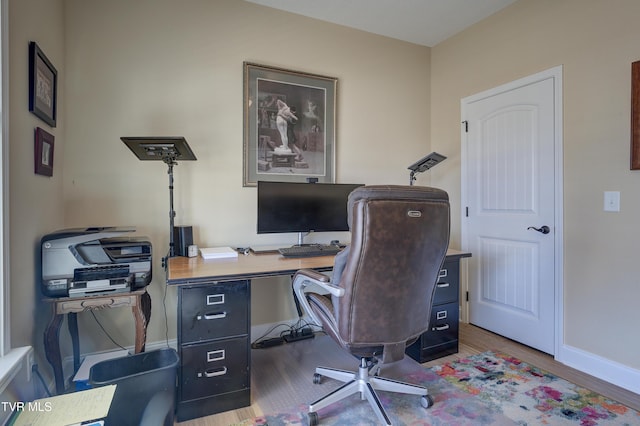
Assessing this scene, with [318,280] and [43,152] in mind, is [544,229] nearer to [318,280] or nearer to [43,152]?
[318,280]

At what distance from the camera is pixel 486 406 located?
1.82m

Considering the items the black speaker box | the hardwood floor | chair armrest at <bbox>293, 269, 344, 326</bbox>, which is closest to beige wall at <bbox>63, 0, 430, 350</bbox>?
the black speaker box

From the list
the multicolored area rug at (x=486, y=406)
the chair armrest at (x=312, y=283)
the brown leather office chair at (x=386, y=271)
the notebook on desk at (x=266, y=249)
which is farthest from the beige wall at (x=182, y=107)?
the brown leather office chair at (x=386, y=271)

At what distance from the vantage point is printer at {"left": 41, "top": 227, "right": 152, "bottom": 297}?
1.62m

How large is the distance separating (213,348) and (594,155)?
8.50ft

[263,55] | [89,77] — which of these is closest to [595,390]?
[263,55]

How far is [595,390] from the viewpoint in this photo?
197 cm

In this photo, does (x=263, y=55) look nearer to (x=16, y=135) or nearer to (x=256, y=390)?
(x=16, y=135)

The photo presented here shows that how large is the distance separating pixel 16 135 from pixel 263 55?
174 cm

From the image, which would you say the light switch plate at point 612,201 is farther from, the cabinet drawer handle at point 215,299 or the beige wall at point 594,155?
the cabinet drawer handle at point 215,299

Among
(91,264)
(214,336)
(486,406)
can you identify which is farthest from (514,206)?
(91,264)

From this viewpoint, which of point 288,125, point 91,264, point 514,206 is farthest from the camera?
point 288,125

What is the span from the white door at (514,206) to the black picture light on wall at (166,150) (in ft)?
7.80

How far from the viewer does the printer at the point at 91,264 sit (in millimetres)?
1625
